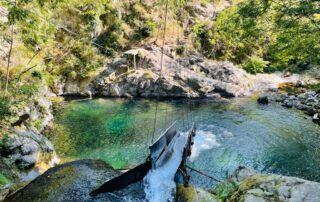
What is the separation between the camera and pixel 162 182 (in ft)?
26.6

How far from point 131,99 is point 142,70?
12.5 ft

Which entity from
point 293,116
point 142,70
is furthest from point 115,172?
point 142,70

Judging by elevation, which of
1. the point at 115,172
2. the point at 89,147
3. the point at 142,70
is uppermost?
the point at 142,70

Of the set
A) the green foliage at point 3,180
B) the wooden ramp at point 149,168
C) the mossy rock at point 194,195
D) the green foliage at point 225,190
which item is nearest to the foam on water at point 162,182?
the wooden ramp at point 149,168

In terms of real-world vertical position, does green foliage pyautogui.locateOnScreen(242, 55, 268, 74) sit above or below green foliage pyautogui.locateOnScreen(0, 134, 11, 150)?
above

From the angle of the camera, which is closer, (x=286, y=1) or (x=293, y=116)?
(x=286, y=1)

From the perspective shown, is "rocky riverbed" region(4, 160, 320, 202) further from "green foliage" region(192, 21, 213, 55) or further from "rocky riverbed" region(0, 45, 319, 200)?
"green foliage" region(192, 21, 213, 55)

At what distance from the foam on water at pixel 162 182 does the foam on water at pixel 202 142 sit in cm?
319

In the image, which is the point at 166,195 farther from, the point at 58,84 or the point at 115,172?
the point at 58,84

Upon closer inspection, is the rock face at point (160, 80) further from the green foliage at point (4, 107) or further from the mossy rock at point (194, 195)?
the mossy rock at point (194, 195)

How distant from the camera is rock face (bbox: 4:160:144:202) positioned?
6.07 meters

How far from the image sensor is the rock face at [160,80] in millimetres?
25469

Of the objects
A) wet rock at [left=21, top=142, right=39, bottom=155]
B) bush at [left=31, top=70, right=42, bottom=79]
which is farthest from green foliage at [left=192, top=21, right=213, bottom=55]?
wet rock at [left=21, top=142, right=39, bottom=155]

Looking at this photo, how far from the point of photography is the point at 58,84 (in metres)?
25.6
